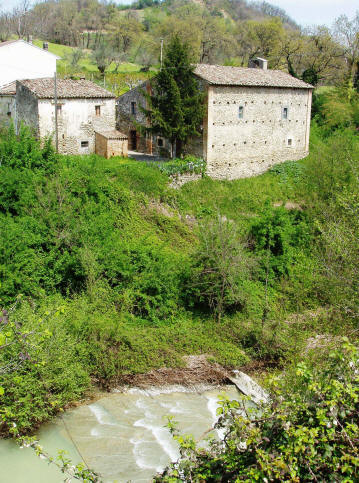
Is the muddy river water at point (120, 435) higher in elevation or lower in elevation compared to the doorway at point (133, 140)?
lower

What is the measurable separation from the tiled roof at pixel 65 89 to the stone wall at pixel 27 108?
306mm

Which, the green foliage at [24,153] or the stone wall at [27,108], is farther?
the stone wall at [27,108]

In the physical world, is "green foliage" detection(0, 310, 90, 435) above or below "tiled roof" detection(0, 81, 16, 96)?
below

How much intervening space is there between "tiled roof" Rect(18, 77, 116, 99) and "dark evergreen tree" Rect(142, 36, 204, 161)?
3.24m

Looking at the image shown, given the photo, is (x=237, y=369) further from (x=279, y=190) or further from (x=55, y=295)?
(x=279, y=190)

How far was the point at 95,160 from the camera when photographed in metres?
22.9

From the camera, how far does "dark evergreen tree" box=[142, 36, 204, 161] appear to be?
24484 millimetres

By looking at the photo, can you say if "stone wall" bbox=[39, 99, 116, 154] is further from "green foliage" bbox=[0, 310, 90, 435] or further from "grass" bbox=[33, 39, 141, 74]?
"grass" bbox=[33, 39, 141, 74]

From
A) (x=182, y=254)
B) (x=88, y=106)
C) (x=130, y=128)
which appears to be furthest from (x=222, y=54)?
(x=182, y=254)

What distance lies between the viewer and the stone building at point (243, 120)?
2580 cm

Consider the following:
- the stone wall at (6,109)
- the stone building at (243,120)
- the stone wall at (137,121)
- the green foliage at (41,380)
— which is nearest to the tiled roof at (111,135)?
the stone wall at (137,121)

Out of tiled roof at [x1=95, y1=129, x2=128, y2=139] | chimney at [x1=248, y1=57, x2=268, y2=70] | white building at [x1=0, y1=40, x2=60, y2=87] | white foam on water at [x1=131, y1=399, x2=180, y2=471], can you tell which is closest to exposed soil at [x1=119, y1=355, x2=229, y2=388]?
white foam on water at [x1=131, y1=399, x2=180, y2=471]

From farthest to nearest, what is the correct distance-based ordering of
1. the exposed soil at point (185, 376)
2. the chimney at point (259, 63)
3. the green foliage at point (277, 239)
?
the chimney at point (259, 63) < the green foliage at point (277, 239) < the exposed soil at point (185, 376)

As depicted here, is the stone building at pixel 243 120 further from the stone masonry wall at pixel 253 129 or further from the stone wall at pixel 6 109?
the stone wall at pixel 6 109
